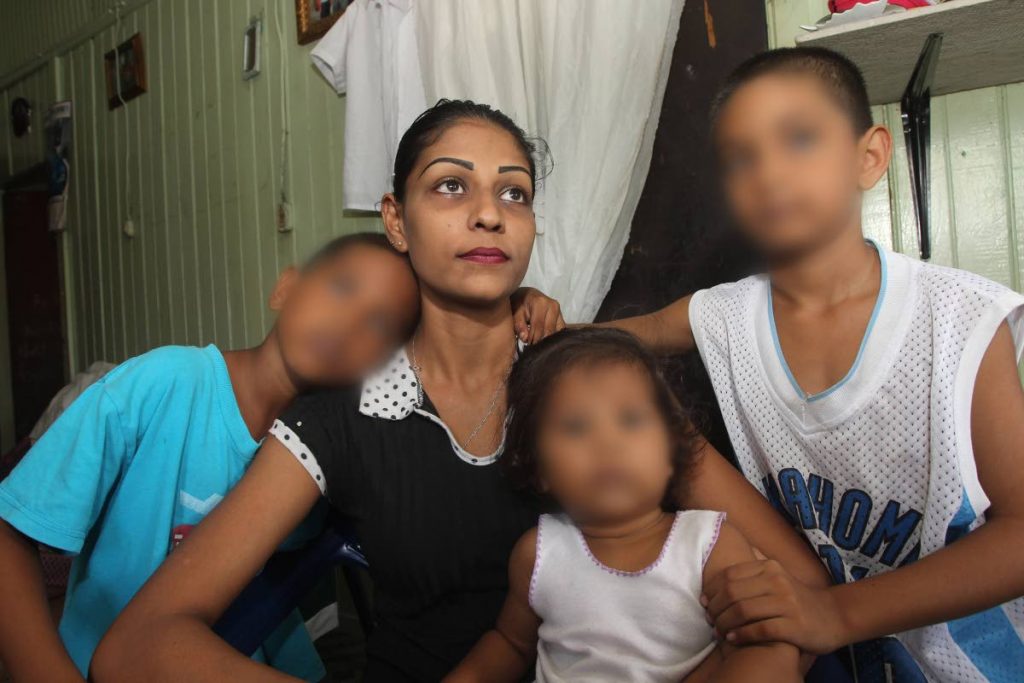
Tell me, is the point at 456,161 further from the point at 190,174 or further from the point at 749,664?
the point at 190,174

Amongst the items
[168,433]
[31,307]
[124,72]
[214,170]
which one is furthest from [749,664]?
[31,307]

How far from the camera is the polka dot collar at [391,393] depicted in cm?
92

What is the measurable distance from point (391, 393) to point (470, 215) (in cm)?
26

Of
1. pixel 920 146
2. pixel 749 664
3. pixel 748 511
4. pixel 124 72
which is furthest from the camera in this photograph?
pixel 124 72

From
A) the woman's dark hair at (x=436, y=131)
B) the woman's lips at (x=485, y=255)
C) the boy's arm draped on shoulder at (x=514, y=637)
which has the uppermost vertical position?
the woman's dark hair at (x=436, y=131)

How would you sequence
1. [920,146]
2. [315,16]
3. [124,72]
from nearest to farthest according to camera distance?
[920,146]
[315,16]
[124,72]

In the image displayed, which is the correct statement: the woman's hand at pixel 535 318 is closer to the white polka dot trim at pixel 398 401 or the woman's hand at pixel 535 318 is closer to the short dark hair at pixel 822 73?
the white polka dot trim at pixel 398 401

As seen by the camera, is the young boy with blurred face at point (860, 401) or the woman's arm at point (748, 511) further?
the woman's arm at point (748, 511)

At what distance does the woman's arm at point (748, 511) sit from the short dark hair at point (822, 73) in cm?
47

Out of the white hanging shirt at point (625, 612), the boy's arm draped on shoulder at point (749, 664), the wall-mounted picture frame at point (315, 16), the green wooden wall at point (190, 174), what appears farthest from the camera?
the green wooden wall at point (190, 174)

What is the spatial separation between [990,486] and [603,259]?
31.7 inches

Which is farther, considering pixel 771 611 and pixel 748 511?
pixel 748 511

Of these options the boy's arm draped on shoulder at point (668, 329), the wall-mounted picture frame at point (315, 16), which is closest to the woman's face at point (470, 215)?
the boy's arm draped on shoulder at point (668, 329)

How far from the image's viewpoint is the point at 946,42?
3.68 feet
